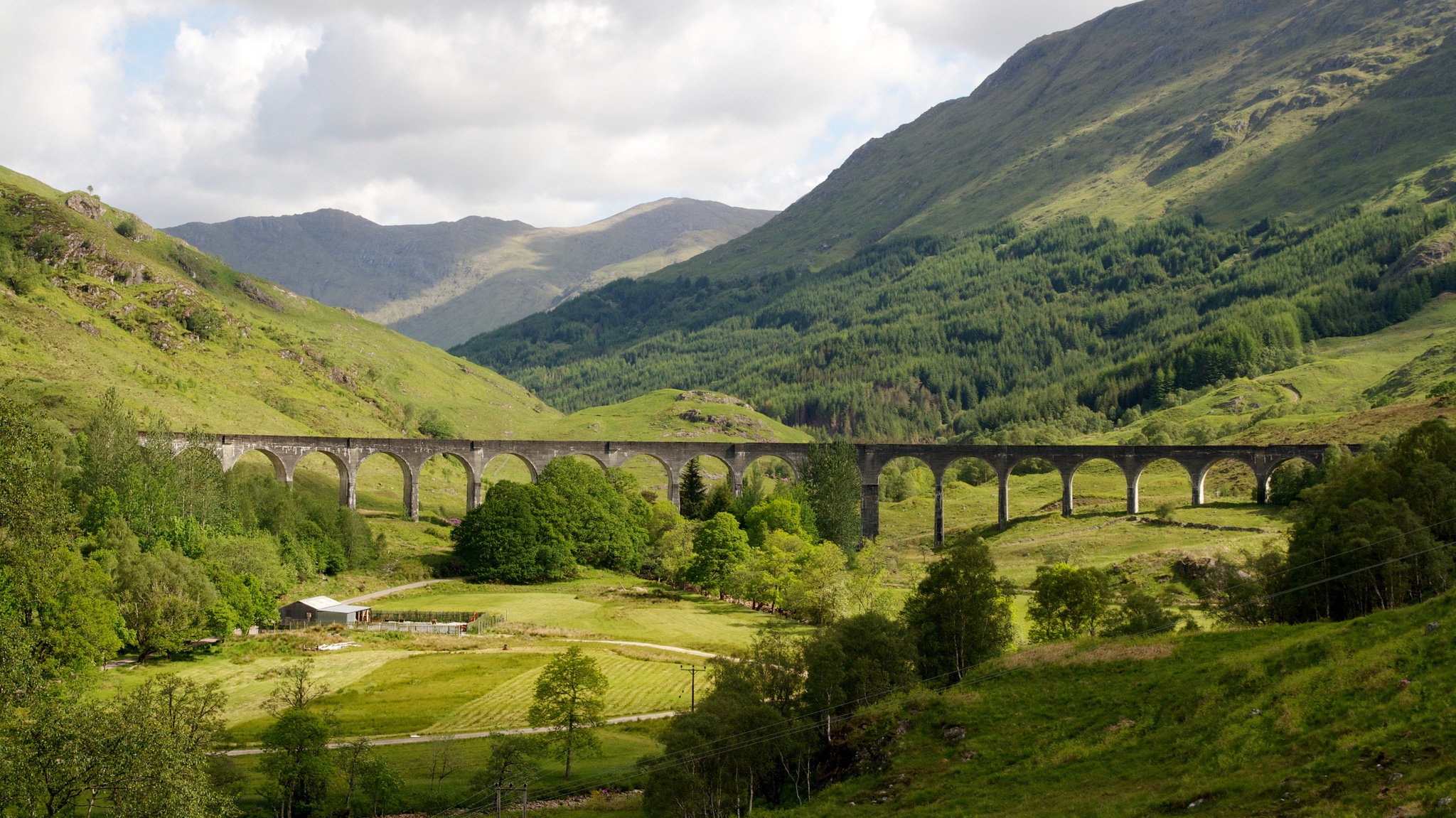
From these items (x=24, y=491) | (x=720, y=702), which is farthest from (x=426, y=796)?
(x=24, y=491)

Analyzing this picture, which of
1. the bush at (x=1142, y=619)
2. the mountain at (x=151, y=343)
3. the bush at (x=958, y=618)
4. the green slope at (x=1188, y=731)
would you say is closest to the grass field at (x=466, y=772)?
the green slope at (x=1188, y=731)

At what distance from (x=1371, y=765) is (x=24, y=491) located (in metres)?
38.5

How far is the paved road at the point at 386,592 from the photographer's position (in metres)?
80.6

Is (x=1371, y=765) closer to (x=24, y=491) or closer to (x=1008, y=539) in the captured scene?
(x=24, y=491)

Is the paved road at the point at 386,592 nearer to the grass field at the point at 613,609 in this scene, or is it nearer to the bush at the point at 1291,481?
the grass field at the point at 613,609

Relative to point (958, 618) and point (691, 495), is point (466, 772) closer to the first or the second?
point (958, 618)

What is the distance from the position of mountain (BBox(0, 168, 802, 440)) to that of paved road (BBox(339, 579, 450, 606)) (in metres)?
34.4

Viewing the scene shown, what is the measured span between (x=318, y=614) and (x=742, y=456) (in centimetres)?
5960

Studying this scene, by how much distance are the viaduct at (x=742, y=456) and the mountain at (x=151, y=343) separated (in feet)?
45.6

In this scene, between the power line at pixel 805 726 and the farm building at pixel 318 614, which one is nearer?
the power line at pixel 805 726

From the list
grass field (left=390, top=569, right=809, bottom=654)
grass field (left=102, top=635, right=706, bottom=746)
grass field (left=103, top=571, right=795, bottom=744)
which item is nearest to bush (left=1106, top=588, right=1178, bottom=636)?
grass field (left=102, top=635, right=706, bottom=746)

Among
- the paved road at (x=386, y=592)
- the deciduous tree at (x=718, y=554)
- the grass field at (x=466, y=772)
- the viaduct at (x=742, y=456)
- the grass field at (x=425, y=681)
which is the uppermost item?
the viaduct at (x=742, y=456)

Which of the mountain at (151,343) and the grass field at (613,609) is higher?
the mountain at (151,343)

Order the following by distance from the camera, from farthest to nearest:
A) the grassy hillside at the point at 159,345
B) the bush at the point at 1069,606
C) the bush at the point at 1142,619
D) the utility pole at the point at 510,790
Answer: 1. the grassy hillside at the point at 159,345
2. the bush at the point at 1069,606
3. the bush at the point at 1142,619
4. the utility pole at the point at 510,790
